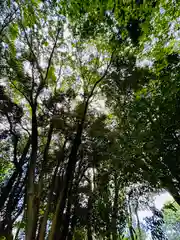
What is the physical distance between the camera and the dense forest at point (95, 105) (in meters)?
5.14

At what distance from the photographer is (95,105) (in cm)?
783

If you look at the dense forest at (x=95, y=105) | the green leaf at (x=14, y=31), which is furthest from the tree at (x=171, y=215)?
→ the green leaf at (x=14, y=31)

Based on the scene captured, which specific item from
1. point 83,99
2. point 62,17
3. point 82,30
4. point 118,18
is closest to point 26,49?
point 62,17

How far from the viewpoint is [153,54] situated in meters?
6.48

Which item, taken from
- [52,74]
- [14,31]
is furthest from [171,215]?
[14,31]

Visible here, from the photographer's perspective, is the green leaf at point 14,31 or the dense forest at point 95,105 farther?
the green leaf at point 14,31

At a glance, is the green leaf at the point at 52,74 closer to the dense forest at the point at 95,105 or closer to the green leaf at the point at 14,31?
the dense forest at the point at 95,105

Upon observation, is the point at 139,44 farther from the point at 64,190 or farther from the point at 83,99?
the point at 64,190

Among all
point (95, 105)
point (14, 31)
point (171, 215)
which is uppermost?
point (171, 215)

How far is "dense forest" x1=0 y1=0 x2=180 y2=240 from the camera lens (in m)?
5.14

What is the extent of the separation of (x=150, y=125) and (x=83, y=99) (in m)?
2.81

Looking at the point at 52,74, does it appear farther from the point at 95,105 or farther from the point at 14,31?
the point at 95,105

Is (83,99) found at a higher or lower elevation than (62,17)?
lower

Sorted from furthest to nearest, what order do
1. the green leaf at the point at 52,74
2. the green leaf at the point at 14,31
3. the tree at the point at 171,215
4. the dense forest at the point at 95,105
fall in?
1. the green leaf at the point at 52,74
2. the tree at the point at 171,215
3. the green leaf at the point at 14,31
4. the dense forest at the point at 95,105
